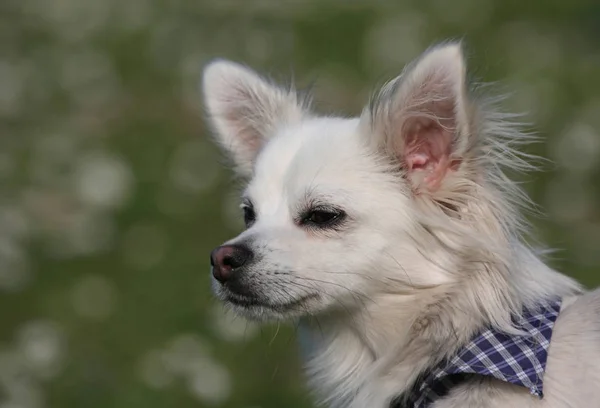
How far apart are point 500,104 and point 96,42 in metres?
6.02

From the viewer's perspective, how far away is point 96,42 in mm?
8375

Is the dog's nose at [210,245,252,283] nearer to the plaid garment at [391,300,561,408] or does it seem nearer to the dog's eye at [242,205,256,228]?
the dog's eye at [242,205,256,228]

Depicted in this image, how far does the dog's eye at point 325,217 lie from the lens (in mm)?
2955

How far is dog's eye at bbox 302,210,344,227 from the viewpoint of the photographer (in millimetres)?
2955

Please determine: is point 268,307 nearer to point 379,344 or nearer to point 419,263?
point 379,344

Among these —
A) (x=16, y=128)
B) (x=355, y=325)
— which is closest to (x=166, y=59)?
(x=16, y=128)

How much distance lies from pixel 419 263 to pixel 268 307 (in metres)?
0.49

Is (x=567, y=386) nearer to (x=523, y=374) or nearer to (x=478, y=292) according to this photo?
(x=523, y=374)

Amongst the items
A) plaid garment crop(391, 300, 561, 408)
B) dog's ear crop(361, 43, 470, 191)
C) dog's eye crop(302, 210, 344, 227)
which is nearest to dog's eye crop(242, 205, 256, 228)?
dog's eye crop(302, 210, 344, 227)

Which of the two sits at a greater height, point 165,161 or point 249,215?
point 249,215

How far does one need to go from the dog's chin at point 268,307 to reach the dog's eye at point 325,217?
0.74 feet

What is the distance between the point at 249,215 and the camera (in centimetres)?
330

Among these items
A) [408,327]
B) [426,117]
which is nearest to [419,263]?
[408,327]

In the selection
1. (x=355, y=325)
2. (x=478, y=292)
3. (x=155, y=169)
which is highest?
(x=478, y=292)
